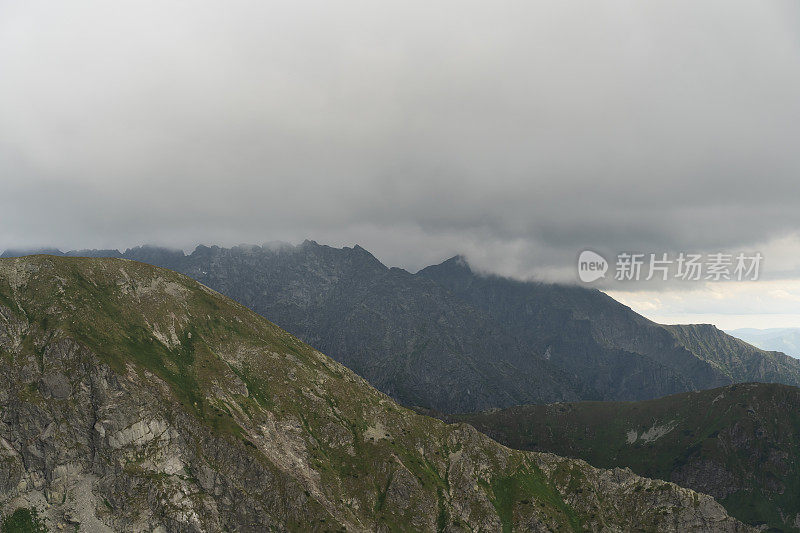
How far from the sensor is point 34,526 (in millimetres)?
198000
